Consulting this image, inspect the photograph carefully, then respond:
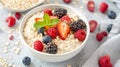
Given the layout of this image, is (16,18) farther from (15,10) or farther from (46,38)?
(46,38)

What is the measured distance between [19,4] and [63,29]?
0.98 ft

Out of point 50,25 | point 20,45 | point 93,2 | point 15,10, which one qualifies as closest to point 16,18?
point 15,10

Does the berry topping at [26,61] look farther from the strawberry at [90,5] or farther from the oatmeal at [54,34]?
the strawberry at [90,5]

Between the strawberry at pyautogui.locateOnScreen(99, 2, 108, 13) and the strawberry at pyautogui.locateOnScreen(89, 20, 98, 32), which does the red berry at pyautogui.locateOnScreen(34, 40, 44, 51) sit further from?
the strawberry at pyautogui.locateOnScreen(99, 2, 108, 13)

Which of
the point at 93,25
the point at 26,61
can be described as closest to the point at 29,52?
the point at 26,61

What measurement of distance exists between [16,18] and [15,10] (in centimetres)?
4

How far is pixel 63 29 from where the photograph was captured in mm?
1122

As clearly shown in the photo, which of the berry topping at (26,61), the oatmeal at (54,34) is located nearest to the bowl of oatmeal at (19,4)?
the oatmeal at (54,34)

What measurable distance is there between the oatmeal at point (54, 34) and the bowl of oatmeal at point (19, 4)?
0.51ft

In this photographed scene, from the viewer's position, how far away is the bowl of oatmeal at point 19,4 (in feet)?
4.28

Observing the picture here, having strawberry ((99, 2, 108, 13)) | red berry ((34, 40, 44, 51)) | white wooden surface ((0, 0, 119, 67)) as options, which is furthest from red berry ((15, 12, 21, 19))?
strawberry ((99, 2, 108, 13))

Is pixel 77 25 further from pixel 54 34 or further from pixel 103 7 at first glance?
pixel 103 7

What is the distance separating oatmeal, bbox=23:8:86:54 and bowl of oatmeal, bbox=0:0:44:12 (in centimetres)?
15

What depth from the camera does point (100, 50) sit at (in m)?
1.15
